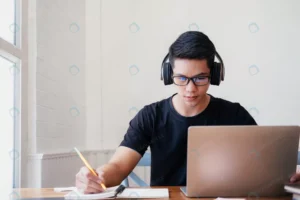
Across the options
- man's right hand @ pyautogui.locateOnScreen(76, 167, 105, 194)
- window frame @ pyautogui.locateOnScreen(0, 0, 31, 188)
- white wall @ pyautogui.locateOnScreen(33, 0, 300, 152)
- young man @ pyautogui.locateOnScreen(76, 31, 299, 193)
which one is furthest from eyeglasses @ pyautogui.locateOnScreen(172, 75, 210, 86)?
white wall @ pyautogui.locateOnScreen(33, 0, 300, 152)

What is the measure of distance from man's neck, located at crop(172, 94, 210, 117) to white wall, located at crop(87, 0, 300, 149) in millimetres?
888

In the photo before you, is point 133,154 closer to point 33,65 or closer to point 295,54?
point 33,65

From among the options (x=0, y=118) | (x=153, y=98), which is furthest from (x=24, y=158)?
(x=153, y=98)

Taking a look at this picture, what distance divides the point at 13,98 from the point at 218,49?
1.43m

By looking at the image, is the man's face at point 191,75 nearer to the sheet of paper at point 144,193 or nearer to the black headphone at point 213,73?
the black headphone at point 213,73

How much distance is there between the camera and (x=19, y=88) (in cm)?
179

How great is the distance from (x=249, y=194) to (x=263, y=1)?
Answer: 180 cm

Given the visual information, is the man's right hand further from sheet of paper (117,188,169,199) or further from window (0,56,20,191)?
window (0,56,20,191)

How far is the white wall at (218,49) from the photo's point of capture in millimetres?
2518

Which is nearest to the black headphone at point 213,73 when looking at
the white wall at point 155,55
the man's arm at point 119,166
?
the man's arm at point 119,166

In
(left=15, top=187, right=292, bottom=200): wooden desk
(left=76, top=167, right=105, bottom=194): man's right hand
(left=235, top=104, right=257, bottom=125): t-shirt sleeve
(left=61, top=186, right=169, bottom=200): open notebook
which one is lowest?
(left=15, top=187, right=292, bottom=200): wooden desk

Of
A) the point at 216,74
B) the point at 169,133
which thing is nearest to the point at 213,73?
the point at 216,74

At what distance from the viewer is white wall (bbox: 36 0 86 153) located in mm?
1983

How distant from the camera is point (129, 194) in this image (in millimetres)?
1173
